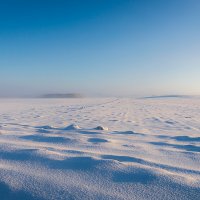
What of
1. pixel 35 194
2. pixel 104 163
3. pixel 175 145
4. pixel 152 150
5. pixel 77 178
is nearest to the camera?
pixel 35 194

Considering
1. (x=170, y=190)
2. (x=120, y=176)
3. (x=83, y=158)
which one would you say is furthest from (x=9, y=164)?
(x=170, y=190)

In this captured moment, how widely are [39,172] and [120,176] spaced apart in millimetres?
663

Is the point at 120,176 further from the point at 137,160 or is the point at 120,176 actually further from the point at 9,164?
the point at 9,164

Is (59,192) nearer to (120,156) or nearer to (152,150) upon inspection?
(120,156)

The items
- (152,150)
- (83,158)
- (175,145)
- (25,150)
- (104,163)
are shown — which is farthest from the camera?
(175,145)

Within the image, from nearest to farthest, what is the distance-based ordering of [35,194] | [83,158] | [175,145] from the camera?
[35,194], [83,158], [175,145]

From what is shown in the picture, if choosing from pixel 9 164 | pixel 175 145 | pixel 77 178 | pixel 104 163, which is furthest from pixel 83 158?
pixel 175 145

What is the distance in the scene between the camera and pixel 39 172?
2.03 m

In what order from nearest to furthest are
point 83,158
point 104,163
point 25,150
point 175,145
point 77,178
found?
point 77,178
point 104,163
point 83,158
point 25,150
point 175,145

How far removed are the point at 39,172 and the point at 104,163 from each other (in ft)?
1.85

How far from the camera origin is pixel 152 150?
10.1 feet

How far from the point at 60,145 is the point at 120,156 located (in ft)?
3.01

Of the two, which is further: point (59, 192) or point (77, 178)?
point (77, 178)

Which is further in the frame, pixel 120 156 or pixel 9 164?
pixel 120 156
